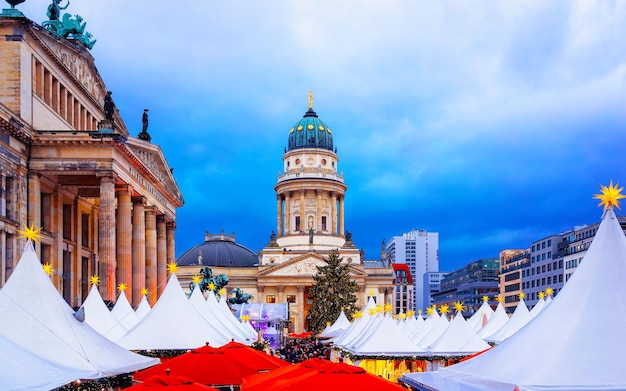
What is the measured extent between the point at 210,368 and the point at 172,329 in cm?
608

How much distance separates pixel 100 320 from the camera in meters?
25.2

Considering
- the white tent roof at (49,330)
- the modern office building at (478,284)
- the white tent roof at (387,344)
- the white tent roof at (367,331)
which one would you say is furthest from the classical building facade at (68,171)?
the modern office building at (478,284)

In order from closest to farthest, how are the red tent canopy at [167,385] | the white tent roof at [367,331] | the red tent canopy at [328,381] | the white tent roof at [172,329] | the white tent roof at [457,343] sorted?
1. the red tent canopy at [167,385]
2. the red tent canopy at [328,381]
3. the white tent roof at [172,329]
4. the white tent roof at [457,343]
5. the white tent roof at [367,331]

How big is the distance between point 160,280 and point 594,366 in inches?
1922

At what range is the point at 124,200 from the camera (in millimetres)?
41219

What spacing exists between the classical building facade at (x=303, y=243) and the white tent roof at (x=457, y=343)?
244 feet

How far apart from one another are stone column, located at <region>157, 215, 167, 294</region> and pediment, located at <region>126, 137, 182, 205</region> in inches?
102

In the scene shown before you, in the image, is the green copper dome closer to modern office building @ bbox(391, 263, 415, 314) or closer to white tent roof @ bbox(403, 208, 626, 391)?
modern office building @ bbox(391, 263, 415, 314)

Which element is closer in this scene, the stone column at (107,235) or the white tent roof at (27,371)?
the white tent roof at (27,371)

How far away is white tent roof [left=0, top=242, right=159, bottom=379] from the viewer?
1107 centimetres

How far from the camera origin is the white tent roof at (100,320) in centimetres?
2441

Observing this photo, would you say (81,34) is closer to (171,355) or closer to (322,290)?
(171,355)

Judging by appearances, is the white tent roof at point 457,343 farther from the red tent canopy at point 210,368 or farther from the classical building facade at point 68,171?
the classical building facade at point 68,171

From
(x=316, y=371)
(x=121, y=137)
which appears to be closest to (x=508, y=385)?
(x=316, y=371)
